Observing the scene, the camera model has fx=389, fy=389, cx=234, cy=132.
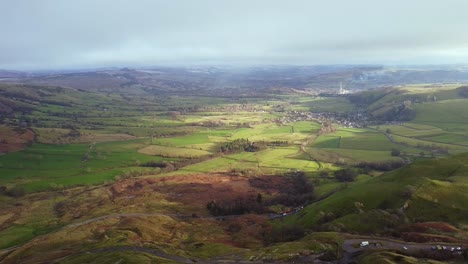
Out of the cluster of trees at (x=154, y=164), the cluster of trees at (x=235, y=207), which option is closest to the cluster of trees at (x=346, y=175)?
the cluster of trees at (x=235, y=207)

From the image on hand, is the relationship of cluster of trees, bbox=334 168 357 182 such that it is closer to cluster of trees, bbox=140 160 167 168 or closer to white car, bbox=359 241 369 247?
white car, bbox=359 241 369 247

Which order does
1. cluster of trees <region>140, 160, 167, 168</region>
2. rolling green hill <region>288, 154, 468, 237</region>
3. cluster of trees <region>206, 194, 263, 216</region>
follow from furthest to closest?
cluster of trees <region>140, 160, 167, 168</region> → cluster of trees <region>206, 194, 263, 216</region> → rolling green hill <region>288, 154, 468, 237</region>

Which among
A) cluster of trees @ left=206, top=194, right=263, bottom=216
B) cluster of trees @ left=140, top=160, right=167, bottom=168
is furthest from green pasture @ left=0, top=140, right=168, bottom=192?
cluster of trees @ left=206, top=194, right=263, bottom=216

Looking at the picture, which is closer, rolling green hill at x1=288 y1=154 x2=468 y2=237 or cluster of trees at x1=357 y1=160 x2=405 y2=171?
rolling green hill at x1=288 y1=154 x2=468 y2=237

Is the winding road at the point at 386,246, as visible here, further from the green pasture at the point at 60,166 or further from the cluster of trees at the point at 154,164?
the cluster of trees at the point at 154,164

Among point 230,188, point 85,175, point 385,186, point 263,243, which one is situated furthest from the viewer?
point 85,175

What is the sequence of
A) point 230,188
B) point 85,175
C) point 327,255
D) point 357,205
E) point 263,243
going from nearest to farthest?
1. point 327,255
2. point 263,243
3. point 357,205
4. point 230,188
5. point 85,175

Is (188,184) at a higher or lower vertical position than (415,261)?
lower

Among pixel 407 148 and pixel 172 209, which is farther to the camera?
pixel 407 148

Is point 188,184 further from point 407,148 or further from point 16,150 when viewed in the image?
point 407,148

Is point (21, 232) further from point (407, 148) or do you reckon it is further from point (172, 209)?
point (407, 148)

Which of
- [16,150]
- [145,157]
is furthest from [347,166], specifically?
[16,150]
